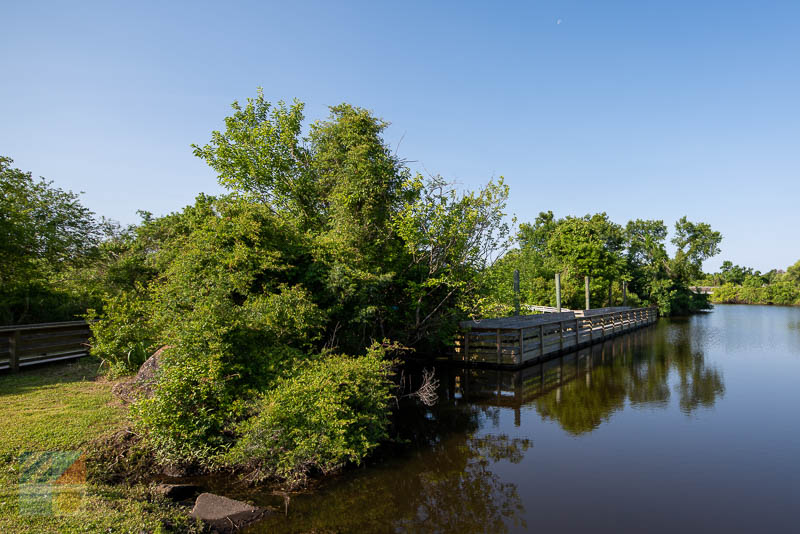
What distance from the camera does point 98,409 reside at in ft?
25.3

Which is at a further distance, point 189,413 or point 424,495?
point 189,413

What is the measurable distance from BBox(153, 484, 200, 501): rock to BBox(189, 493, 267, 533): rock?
0.35m

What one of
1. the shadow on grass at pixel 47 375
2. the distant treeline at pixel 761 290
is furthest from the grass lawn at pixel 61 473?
the distant treeline at pixel 761 290

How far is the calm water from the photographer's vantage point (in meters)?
5.64

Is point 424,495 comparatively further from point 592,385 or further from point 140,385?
point 592,385

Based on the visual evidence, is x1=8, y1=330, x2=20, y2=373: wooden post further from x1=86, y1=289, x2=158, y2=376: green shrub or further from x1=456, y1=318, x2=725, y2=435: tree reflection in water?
x1=456, y1=318, x2=725, y2=435: tree reflection in water

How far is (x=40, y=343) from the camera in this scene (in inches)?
431

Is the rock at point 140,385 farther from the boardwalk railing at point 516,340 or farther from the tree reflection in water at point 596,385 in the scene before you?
the boardwalk railing at point 516,340

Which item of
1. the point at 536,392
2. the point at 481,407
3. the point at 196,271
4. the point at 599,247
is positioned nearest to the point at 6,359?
the point at 196,271

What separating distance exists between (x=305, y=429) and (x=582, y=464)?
15.4 ft

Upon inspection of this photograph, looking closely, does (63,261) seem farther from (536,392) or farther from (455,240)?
(536,392)

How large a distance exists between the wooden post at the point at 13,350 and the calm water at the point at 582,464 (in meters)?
8.16

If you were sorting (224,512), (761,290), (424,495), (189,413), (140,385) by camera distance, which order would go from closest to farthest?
(224,512) < (424,495) < (189,413) < (140,385) < (761,290)
